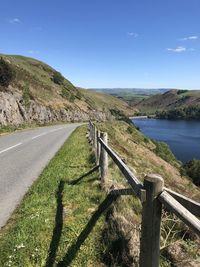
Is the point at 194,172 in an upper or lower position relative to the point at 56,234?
lower

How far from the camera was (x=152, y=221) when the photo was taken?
3.50m

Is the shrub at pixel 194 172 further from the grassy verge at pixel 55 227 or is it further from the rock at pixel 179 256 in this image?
the rock at pixel 179 256

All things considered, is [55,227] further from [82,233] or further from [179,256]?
[179,256]

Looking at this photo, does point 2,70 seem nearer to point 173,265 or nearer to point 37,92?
point 37,92

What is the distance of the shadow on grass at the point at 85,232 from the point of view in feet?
16.3

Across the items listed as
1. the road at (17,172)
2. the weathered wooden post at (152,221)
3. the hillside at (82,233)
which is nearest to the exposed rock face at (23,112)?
the road at (17,172)

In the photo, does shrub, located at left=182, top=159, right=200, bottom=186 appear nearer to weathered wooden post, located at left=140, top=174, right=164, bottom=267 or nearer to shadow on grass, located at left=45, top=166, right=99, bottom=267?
shadow on grass, located at left=45, top=166, right=99, bottom=267

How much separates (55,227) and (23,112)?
129 feet

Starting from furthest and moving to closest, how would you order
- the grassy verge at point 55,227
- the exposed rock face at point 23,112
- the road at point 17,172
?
the exposed rock face at point 23,112 < the road at point 17,172 < the grassy verge at point 55,227

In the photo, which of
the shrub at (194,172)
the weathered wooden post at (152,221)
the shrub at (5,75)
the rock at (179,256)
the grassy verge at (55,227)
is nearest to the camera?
the weathered wooden post at (152,221)

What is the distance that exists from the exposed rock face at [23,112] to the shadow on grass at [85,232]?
3104cm

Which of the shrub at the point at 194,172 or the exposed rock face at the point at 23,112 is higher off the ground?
the exposed rock face at the point at 23,112

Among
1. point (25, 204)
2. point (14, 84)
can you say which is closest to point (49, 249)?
point (25, 204)

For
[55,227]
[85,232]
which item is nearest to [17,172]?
[55,227]
